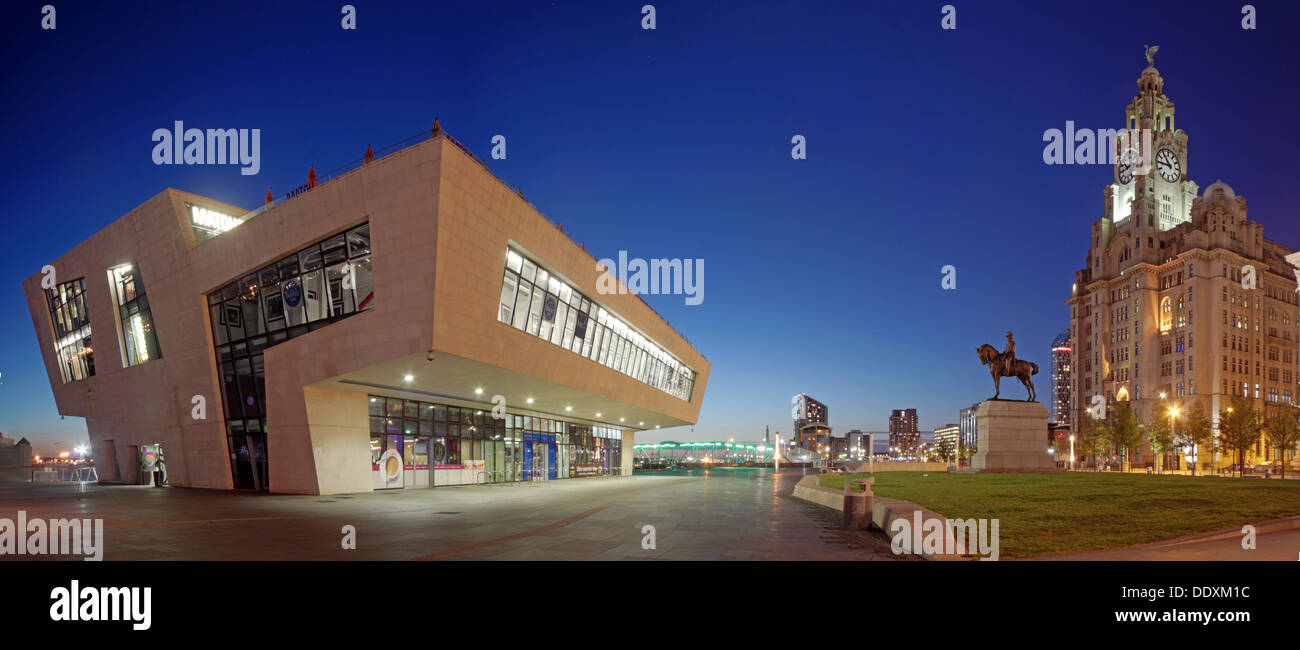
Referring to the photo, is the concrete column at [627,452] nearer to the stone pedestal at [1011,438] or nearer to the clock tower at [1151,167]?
the stone pedestal at [1011,438]

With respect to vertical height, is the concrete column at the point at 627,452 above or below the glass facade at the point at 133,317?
below

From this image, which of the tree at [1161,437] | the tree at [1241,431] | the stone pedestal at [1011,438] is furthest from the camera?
the tree at [1161,437]

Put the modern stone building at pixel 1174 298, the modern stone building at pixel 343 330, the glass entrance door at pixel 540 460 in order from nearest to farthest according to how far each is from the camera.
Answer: the modern stone building at pixel 343 330, the glass entrance door at pixel 540 460, the modern stone building at pixel 1174 298

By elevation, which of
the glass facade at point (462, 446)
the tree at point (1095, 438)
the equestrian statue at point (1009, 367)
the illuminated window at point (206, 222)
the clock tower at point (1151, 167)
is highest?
the clock tower at point (1151, 167)

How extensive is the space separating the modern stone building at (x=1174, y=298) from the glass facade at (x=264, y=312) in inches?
4690

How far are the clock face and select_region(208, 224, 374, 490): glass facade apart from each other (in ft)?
488

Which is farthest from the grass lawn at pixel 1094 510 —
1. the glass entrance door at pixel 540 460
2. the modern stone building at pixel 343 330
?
the glass entrance door at pixel 540 460

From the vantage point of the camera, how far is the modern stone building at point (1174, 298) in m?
104

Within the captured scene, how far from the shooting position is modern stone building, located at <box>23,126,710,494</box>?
2317 cm

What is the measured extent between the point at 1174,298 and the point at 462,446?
406ft

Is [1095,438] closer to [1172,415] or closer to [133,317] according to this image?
[1172,415]

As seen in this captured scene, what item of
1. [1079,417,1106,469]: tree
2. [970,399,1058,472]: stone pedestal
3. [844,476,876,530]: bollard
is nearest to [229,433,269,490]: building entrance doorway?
[844,476,876,530]: bollard
